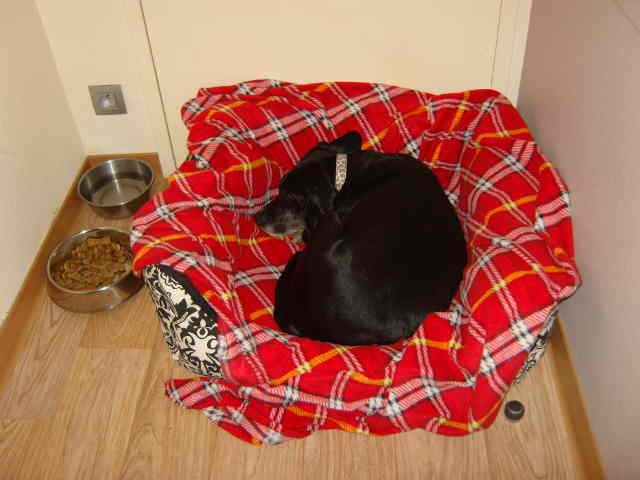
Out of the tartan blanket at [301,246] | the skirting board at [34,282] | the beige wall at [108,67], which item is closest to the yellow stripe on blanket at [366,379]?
the tartan blanket at [301,246]

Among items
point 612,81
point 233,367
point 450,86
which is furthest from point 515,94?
point 233,367

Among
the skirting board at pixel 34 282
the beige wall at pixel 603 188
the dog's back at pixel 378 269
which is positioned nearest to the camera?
the beige wall at pixel 603 188

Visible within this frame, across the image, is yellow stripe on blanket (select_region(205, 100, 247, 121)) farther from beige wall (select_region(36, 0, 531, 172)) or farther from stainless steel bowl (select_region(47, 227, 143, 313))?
stainless steel bowl (select_region(47, 227, 143, 313))

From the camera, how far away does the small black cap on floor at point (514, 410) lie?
2061 millimetres

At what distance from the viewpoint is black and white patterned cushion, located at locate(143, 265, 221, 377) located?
1.96 m

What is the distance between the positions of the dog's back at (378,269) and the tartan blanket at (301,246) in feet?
0.22

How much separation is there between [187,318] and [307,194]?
0.63 meters

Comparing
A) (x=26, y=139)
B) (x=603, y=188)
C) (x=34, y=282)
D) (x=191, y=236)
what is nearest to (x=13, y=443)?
(x=34, y=282)

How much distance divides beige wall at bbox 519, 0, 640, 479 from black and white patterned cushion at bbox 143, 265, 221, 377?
1.16m

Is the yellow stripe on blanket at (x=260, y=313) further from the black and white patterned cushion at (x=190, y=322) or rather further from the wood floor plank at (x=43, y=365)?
the wood floor plank at (x=43, y=365)

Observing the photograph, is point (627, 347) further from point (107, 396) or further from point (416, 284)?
point (107, 396)

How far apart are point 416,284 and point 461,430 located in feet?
1.60

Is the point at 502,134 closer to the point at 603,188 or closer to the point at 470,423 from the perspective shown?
the point at 603,188

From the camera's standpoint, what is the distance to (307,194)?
2.28 metres
